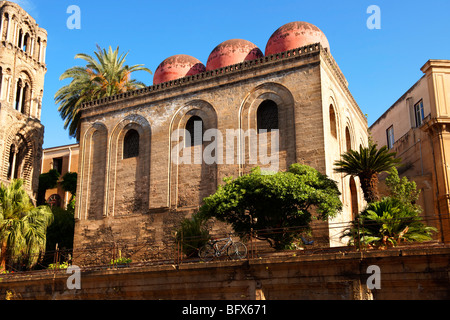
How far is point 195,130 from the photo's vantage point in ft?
79.4

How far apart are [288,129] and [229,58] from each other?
17.8 ft

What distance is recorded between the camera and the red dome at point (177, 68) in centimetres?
2623

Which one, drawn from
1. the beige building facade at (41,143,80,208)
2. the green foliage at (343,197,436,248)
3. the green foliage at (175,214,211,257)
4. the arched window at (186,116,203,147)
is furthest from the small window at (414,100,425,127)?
the beige building facade at (41,143,80,208)

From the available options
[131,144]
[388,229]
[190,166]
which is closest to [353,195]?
[190,166]

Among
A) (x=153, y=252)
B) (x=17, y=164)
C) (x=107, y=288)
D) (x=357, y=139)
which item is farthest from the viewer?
(x=17, y=164)

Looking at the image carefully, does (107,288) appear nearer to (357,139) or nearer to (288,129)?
(288,129)

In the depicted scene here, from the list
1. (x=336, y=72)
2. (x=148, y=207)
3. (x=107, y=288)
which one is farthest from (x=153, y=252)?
(x=336, y=72)

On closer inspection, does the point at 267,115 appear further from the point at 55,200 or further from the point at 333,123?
the point at 55,200

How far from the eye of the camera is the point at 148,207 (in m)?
24.2

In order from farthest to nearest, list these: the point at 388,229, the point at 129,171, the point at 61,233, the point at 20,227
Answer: the point at 61,233 < the point at 129,171 < the point at 20,227 < the point at 388,229

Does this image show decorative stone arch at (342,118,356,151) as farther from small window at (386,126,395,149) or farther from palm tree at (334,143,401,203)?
small window at (386,126,395,149)

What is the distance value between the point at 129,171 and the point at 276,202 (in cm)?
1041
